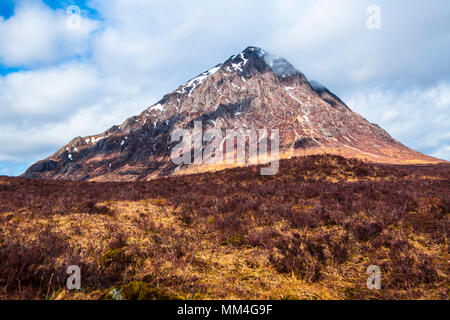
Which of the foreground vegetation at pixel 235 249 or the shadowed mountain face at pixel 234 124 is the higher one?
the shadowed mountain face at pixel 234 124

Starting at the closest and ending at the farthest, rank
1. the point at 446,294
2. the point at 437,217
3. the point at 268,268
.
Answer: the point at 446,294, the point at 268,268, the point at 437,217

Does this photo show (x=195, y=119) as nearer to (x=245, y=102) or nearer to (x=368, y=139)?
(x=245, y=102)

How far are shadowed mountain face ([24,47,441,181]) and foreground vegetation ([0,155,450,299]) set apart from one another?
73365mm

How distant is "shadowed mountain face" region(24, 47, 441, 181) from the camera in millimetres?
91875

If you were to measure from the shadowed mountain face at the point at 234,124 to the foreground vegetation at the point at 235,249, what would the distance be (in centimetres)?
7337

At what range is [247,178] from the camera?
54.7ft

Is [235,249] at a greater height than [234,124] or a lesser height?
lesser

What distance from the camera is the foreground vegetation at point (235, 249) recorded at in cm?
362

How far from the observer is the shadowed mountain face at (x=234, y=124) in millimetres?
91875

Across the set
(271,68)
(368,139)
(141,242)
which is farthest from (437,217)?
(271,68)

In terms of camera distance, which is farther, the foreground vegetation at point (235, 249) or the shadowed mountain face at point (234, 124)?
the shadowed mountain face at point (234, 124)

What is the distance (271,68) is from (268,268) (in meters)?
149

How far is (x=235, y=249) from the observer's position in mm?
5730

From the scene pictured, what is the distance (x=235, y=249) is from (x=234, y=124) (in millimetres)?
104047
